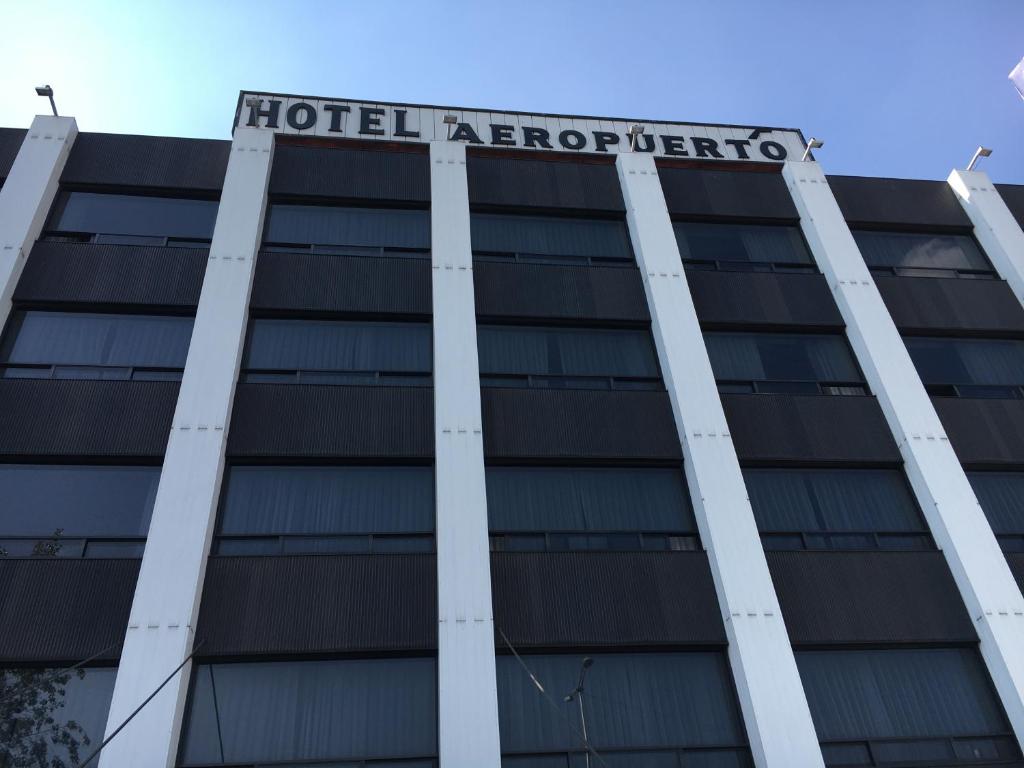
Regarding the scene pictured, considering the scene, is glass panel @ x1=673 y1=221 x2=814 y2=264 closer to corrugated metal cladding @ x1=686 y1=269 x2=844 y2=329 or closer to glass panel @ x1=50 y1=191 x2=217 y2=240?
corrugated metal cladding @ x1=686 y1=269 x2=844 y2=329

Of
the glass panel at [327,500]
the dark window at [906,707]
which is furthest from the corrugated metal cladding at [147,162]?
the dark window at [906,707]

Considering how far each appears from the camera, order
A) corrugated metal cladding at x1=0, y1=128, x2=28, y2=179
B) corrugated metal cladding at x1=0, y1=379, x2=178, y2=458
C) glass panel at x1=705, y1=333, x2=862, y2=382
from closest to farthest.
Result: corrugated metal cladding at x1=0, y1=379, x2=178, y2=458, glass panel at x1=705, y1=333, x2=862, y2=382, corrugated metal cladding at x1=0, y1=128, x2=28, y2=179

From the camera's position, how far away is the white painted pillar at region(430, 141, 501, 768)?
1362 centimetres

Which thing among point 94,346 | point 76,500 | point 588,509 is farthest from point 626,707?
point 94,346

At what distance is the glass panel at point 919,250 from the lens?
23.9 meters

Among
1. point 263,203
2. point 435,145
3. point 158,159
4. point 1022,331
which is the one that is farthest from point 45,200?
point 1022,331

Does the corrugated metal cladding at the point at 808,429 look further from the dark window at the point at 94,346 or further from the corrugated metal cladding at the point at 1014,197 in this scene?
the dark window at the point at 94,346

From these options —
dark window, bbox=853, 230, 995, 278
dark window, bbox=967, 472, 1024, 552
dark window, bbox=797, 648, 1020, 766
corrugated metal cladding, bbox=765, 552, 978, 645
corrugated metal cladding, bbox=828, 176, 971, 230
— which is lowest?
dark window, bbox=797, 648, 1020, 766

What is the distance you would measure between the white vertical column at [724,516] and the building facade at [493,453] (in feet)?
0.26

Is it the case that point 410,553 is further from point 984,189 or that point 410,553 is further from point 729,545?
point 984,189

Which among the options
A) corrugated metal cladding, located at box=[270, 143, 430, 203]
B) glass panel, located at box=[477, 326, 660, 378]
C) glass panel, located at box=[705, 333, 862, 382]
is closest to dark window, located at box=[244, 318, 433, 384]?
glass panel, located at box=[477, 326, 660, 378]

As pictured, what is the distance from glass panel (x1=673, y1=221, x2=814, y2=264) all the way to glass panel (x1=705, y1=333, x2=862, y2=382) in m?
2.95

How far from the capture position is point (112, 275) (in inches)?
777

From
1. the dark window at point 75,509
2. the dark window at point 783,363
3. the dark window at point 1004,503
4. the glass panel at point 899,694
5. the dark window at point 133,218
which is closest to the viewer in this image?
the glass panel at point 899,694
